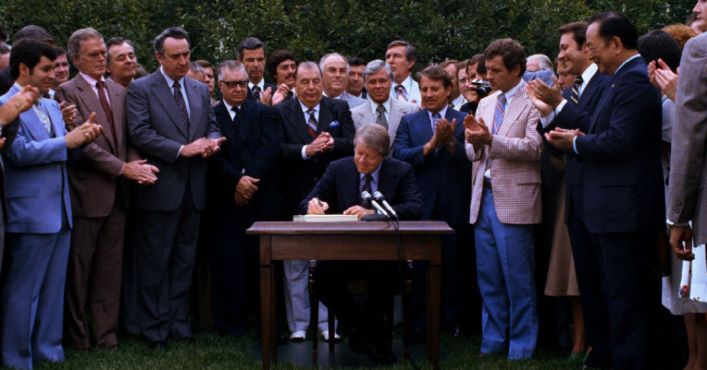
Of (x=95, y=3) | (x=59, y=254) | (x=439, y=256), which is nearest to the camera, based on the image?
(x=439, y=256)

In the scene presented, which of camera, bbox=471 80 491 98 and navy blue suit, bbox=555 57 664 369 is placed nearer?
navy blue suit, bbox=555 57 664 369

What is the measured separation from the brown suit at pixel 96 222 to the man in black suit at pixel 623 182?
3.79 m

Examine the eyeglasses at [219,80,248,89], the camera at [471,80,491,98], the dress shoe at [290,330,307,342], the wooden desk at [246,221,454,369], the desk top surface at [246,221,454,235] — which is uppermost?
the eyeglasses at [219,80,248,89]

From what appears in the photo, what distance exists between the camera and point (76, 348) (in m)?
9.12

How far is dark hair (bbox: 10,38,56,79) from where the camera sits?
8.27m

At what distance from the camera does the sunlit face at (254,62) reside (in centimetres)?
1140

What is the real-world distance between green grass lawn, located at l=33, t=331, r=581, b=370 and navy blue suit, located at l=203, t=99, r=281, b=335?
1.70 ft

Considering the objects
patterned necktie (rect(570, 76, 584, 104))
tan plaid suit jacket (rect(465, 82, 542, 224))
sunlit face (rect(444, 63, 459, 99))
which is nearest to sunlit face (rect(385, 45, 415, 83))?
sunlit face (rect(444, 63, 459, 99))

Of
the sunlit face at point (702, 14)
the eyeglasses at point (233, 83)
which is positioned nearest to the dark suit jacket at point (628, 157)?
the sunlit face at point (702, 14)

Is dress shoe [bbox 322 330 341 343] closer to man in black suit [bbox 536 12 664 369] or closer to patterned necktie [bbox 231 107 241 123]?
patterned necktie [bbox 231 107 241 123]

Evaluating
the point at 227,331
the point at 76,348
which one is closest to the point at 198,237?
the point at 227,331

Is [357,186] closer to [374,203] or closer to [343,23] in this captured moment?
[374,203]

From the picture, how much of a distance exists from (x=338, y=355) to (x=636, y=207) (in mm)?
2887

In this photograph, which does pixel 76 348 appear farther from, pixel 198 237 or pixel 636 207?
pixel 636 207
